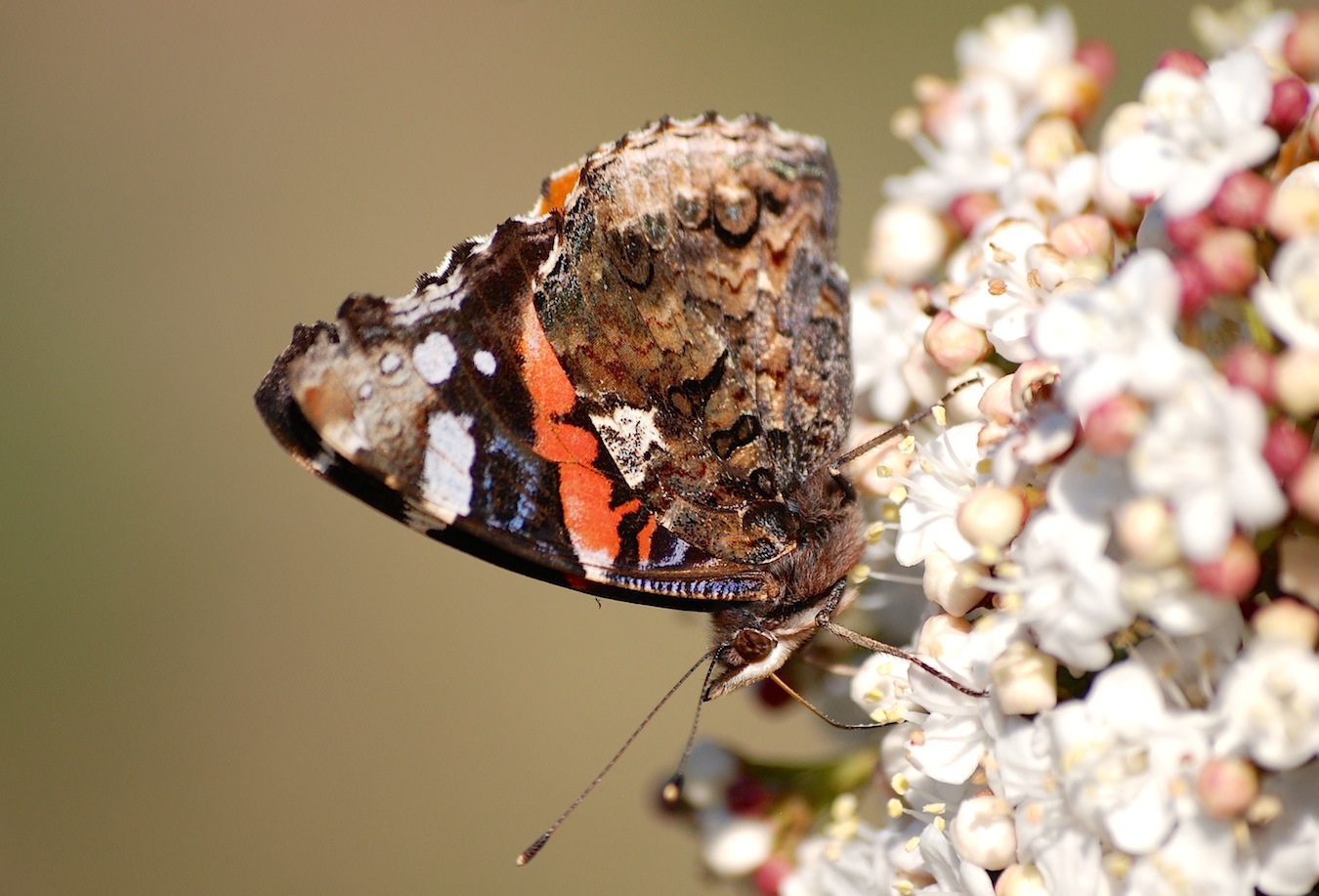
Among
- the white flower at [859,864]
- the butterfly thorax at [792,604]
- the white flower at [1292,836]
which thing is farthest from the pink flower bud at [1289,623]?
the butterfly thorax at [792,604]

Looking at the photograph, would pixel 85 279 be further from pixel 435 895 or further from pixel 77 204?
pixel 435 895

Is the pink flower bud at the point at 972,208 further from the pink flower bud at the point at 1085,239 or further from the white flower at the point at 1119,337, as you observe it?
the white flower at the point at 1119,337

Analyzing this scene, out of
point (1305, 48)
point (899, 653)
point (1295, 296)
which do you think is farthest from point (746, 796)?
point (1305, 48)

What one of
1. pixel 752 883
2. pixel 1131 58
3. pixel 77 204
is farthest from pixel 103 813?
pixel 1131 58

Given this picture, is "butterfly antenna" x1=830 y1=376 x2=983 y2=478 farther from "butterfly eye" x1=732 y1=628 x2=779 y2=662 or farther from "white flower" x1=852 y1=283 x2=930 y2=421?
"butterfly eye" x1=732 y1=628 x2=779 y2=662

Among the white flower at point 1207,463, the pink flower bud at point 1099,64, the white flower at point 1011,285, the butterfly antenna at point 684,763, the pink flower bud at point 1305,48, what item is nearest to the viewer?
the white flower at point 1207,463
